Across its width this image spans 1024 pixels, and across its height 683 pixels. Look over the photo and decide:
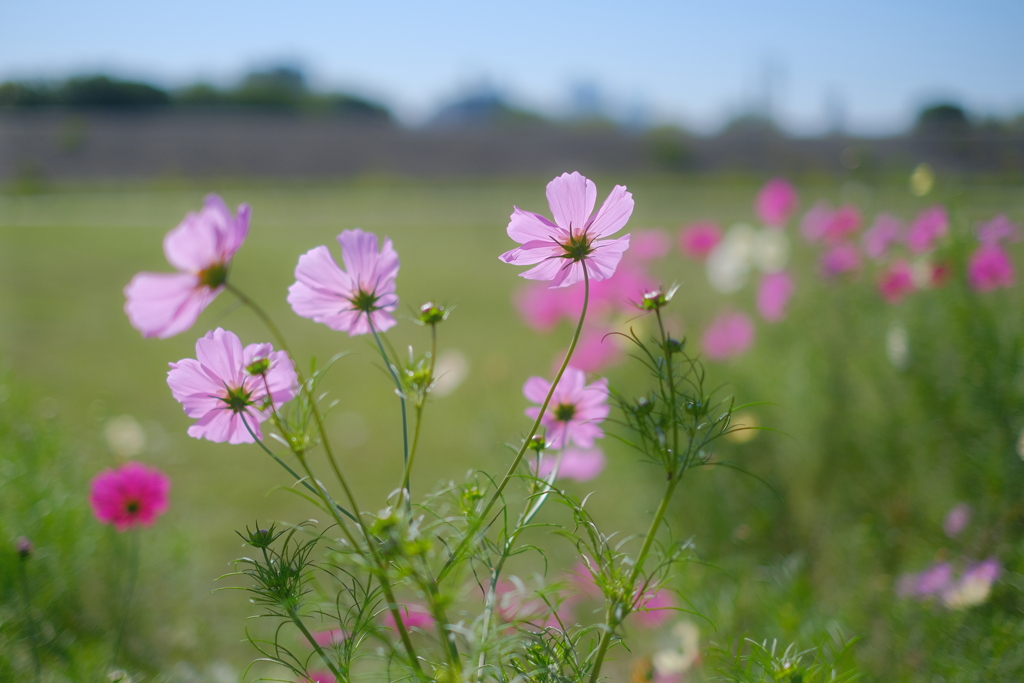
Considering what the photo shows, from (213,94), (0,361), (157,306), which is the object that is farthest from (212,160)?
(157,306)

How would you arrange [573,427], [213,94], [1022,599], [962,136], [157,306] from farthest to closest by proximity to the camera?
[213,94], [962,136], [1022,599], [573,427], [157,306]

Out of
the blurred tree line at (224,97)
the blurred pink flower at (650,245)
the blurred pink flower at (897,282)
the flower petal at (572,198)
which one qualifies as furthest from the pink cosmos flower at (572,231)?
the blurred tree line at (224,97)

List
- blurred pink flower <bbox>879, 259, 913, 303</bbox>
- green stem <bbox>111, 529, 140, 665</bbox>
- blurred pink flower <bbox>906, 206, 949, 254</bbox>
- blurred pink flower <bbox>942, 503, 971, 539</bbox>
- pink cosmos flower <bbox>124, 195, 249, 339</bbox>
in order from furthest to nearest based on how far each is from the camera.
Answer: blurred pink flower <bbox>879, 259, 913, 303</bbox> → blurred pink flower <bbox>906, 206, 949, 254</bbox> → blurred pink flower <bbox>942, 503, 971, 539</bbox> → green stem <bbox>111, 529, 140, 665</bbox> → pink cosmos flower <bbox>124, 195, 249, 339</bbox>

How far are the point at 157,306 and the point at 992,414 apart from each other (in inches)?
42.7

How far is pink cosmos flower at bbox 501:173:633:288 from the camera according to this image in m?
0.38

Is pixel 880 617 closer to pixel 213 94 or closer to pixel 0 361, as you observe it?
pixel 0 361

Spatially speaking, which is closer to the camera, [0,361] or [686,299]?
[0,361]

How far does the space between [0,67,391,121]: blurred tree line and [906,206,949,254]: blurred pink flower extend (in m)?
16.9

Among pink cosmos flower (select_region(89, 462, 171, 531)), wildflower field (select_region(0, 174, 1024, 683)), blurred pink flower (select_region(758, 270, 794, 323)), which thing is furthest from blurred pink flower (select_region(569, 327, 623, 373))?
pink cosmos flower (select_region(89, 462, 171, 531))

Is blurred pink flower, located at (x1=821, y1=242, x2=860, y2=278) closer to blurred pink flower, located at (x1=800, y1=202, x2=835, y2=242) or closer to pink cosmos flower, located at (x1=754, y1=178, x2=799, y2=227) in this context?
blurred pink flower, located at (x1=800, y1=202, x2=835, y2=242)

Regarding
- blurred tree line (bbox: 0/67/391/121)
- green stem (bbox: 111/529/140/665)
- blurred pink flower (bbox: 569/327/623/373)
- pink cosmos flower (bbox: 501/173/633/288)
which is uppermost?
blurred tree line (bbox: 0/67/391/121)

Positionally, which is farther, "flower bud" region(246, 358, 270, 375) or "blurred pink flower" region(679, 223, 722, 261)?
"blurred pink flower" region(679, 223, 722, 261)

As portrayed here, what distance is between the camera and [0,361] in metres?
1.20

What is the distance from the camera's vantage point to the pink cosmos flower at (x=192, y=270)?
1.10 ft
